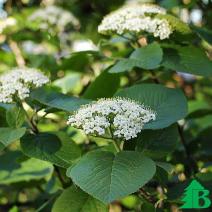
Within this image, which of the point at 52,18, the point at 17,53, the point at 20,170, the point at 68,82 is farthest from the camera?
the point at 52,18

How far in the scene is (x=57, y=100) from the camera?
4.57 ft

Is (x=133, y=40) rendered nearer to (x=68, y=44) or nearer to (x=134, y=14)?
(x=134, y=14)

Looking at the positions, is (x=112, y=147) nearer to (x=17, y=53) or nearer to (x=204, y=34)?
(x=204, y=34)

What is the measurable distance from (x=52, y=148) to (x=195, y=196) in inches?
14.9

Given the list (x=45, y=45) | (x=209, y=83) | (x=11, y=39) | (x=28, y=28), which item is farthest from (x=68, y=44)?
(x=209, y=83)

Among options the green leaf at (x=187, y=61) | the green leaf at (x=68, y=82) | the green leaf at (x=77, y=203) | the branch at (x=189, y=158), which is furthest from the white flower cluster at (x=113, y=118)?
the green leaf at (x=68, y=82)

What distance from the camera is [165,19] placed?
1.49 meters

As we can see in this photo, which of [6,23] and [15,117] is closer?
[15,117]

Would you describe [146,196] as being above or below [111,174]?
below

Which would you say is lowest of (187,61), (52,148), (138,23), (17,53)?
(17,53)

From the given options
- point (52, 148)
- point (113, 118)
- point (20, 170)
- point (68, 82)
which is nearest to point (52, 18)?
point (68, 82)

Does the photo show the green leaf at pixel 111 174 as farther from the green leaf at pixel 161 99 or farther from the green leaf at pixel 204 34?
the green leaf at pixel 204 34

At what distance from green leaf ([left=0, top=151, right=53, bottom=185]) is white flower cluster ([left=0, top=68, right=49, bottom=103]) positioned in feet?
1.37

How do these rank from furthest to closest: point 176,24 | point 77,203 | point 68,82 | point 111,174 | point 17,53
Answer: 1. point 17,53
2. point 68,82
3. point 176,24
4. point 77,203
5. point 111,174
